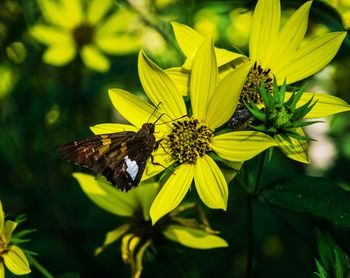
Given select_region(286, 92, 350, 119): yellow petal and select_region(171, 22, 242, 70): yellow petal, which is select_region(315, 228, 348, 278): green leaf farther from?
select_region(171, 22, 242, 70): yellow petal

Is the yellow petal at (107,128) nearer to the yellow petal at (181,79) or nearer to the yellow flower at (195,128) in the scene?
the yellow flower at (195,128)

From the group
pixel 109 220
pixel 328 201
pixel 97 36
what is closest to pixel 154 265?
pixel 109 220

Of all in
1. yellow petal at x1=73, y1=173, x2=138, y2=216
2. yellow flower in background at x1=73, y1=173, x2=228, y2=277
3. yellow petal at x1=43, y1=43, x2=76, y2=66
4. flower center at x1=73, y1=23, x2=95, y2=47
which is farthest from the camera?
flower center at x1=73, y1=23, x2=95, y2=47

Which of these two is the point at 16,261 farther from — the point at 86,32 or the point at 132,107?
the point at 86,32

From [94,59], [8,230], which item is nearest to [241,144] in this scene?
[8,230]

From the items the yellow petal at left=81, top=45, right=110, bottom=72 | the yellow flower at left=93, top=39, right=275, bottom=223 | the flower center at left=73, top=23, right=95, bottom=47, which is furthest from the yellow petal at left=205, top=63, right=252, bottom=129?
the flower center at left=73, top=23, right=95, bottom=47

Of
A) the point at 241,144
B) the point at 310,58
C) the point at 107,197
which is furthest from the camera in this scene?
the point at 107,197
